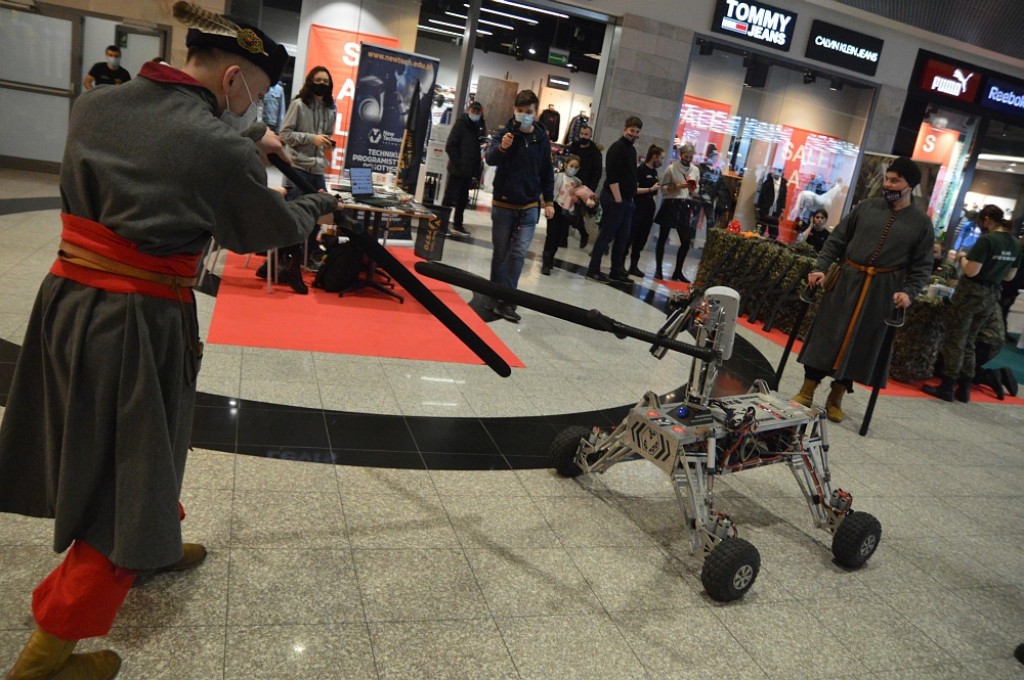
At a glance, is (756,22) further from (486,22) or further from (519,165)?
(519,165)

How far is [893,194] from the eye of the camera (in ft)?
15.3

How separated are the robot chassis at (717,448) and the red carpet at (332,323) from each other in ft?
6.15

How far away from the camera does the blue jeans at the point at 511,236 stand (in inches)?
244

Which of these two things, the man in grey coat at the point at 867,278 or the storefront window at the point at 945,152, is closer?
the man in grey coat at the point at 867,278

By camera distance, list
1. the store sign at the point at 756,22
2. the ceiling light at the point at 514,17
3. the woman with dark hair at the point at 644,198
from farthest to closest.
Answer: the store sign at the point at 756,22
the ceiling light at the point at 514,17
the woman with dark hair at the point at 644,198

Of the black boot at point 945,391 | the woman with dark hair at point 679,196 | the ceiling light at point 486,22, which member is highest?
the ceiling light at point 486,22

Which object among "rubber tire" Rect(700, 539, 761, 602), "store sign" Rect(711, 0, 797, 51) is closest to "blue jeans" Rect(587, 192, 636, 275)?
"store sign" Rect(711, 0, 797, 51)

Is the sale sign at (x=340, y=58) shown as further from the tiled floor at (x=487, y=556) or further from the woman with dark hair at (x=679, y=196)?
the tiled floor at (x=487, y=556)

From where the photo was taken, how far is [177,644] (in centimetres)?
211

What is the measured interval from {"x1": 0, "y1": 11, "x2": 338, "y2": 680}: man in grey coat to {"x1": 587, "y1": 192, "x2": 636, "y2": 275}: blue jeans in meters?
6.94

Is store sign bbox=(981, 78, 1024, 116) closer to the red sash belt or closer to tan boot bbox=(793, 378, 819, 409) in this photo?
tan boot bbox=(793, 378, 819, 409)

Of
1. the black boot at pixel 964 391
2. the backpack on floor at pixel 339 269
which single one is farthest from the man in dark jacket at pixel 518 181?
the black boot at pixel 964 391

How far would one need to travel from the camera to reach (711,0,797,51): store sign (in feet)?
38.2

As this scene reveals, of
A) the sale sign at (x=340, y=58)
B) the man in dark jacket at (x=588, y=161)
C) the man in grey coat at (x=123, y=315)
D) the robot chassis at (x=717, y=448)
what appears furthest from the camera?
the sale sign at (x=340, y=58)
